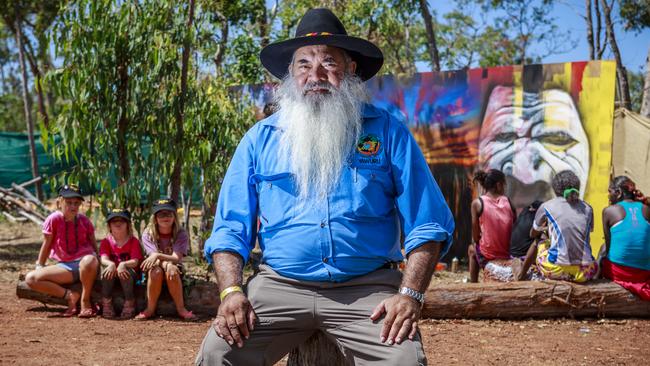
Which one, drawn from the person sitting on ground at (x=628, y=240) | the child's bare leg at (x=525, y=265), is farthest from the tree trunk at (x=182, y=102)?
the person sitting on ground at (x=628, y=240)

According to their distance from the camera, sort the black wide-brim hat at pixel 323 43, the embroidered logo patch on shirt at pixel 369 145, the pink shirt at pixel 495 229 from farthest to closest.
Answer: the pink shirt at pixel 495 229
the black wide-brim hat at pixel 323 43
the embroidered logo patch on shirt at pixel 369 145

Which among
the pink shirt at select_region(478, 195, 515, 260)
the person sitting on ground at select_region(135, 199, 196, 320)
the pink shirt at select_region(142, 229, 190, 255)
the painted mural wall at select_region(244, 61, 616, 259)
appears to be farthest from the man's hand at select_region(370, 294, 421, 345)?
the painted mural wall at select_region(244, 61, 616, 259)

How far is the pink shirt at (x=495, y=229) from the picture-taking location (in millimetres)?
7387

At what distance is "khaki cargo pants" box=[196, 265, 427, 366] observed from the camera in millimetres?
2797

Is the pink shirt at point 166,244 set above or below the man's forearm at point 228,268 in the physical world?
below

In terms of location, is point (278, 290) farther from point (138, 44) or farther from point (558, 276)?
point (138, 44)

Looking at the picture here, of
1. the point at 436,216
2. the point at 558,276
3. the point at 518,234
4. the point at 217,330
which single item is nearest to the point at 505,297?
the point at 558,276

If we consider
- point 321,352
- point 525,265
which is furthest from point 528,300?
point 321,352

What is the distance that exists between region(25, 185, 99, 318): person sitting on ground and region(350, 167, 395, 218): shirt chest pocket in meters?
4.16

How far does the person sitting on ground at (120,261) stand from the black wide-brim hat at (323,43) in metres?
3.42

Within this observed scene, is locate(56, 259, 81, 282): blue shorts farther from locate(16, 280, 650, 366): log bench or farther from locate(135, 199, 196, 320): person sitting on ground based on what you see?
locate(135, 199, 196, 320): person sitting on ground

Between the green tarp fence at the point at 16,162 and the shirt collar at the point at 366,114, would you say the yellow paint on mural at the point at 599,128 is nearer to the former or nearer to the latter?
the shirt collar at the point at 366,114

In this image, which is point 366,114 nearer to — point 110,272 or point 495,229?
point 110,272

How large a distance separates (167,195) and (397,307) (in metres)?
6.11
